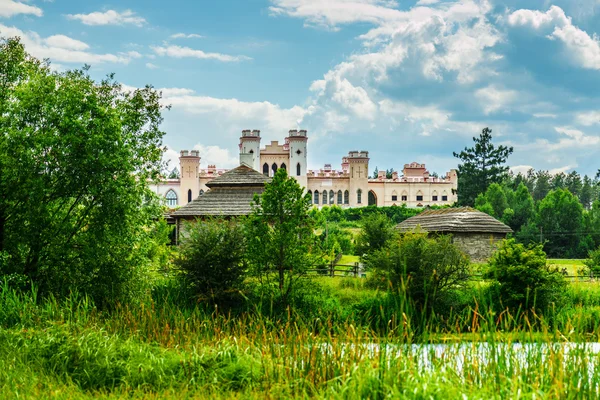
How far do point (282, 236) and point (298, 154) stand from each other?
47.0 metres

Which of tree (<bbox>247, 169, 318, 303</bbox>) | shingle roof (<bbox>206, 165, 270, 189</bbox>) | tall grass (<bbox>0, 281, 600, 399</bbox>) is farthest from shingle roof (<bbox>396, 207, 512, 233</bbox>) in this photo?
tall grass (<bbox>0, 281, 600, 399</bbox>)

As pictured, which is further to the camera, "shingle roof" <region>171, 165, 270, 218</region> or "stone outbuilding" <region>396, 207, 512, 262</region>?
"stone outbuilding" <region>396, 207, 512, 262</region>

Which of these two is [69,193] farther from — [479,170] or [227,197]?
[479,170]

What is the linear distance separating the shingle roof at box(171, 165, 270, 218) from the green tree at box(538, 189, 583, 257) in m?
20.8

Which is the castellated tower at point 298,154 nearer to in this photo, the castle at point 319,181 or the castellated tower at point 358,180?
the castle at point 319,181

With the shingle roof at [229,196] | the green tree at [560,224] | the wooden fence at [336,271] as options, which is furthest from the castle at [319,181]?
the wooden fence at [336,271]

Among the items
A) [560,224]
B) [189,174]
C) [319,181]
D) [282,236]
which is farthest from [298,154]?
[282,236]

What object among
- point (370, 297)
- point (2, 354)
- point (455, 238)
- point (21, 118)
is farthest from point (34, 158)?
point (455, 238)

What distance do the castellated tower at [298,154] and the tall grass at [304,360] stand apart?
53124mm

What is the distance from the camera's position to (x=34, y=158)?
14.1 m

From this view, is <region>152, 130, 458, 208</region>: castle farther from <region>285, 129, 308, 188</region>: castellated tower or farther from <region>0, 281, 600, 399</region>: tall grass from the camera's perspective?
<region>0, 281, 600, 399</region>: tall grass

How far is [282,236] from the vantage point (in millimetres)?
16828

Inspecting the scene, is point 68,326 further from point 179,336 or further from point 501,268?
point 501,268

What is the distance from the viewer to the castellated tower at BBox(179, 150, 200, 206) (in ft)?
203
